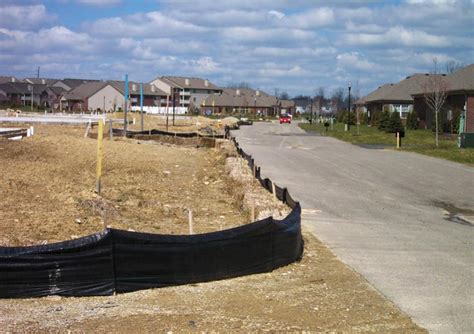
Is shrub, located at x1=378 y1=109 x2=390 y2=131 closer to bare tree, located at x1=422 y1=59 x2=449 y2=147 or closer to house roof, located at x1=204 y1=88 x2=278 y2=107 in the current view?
bare tree, located at x1=422 y1=59 x2=449 y2=147

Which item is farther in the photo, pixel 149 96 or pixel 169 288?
pixel 149 96

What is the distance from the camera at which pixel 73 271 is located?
6.66 metres

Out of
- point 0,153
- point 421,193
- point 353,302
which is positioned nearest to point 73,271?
point 353,302

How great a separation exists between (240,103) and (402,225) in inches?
6225

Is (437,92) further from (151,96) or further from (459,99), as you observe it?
(151,96)

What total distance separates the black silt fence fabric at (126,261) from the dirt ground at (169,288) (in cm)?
13

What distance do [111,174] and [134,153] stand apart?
5643 mm

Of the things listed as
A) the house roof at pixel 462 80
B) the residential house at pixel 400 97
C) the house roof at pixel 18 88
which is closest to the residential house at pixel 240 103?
the house roof at pixel 18 88

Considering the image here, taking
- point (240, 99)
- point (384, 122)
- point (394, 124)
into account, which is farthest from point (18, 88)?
point (394, 124)

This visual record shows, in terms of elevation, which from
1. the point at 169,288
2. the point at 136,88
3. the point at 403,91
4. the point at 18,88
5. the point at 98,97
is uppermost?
the point at 18,88

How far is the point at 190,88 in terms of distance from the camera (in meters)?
176

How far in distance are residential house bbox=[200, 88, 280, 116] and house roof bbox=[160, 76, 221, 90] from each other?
4729mm

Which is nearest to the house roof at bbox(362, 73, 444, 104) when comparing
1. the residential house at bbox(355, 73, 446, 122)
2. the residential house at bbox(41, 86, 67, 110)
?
the residential house at bbox(355, 73, 446, 122)

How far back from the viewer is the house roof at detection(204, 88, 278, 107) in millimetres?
168875
